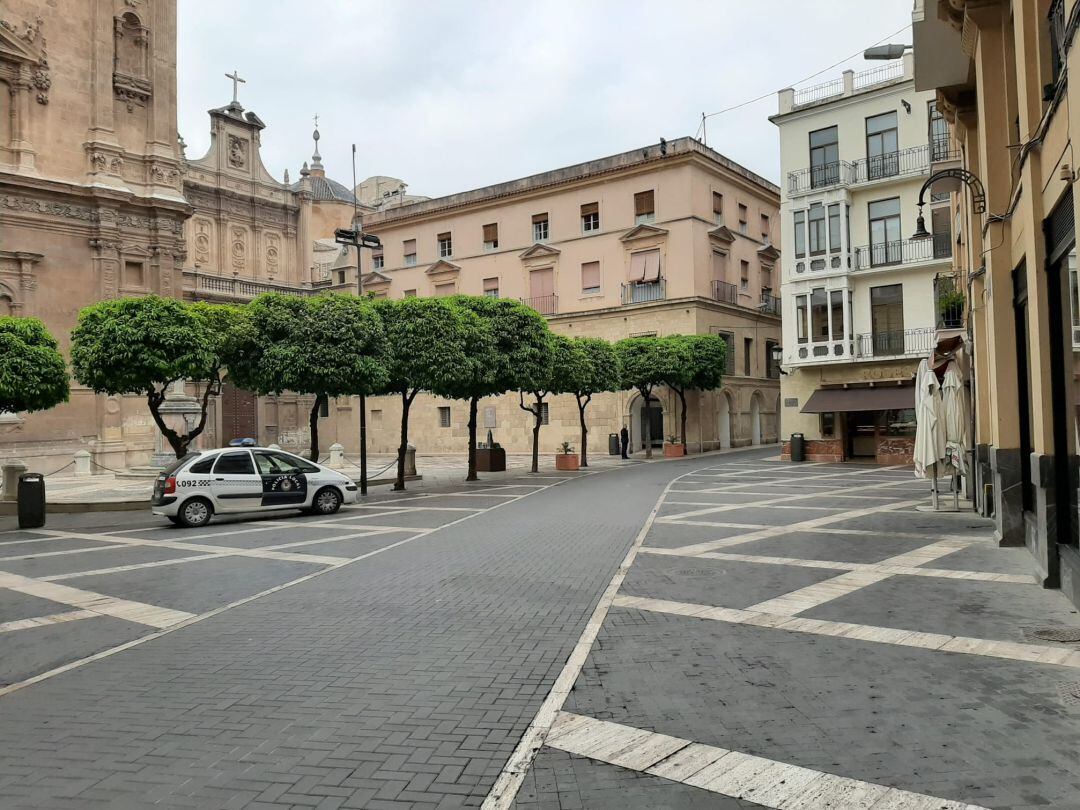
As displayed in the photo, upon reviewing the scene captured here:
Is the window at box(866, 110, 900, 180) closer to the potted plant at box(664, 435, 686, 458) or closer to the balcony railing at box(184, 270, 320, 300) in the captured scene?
the potted plant at box(664, 435, 686, 458)

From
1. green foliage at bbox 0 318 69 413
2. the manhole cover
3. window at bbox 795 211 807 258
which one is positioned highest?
window at bbox 795 211 807 258

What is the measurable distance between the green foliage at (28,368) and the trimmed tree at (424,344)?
8123mm

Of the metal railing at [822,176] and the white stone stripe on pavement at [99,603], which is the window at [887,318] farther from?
the white stone stripe on pavement at [99,603]

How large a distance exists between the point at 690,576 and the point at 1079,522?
12.4ft

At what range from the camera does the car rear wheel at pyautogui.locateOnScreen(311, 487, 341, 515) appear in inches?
666

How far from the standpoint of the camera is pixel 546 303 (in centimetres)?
4334

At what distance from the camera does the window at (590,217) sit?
138 feet

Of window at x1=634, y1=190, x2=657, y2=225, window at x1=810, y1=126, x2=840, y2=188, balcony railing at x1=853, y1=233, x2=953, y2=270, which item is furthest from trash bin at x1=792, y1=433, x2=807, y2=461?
window at x1=634, y1=190, x2=657, y2=225

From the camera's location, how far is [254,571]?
33.1 feet

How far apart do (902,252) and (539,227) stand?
20.1 meters

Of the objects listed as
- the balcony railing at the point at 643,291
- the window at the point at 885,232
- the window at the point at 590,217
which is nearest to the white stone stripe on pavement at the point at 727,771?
the window at the point at 885,232

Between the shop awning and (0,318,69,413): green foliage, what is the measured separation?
83.8 ft

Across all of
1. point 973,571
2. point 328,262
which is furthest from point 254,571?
point 328,262

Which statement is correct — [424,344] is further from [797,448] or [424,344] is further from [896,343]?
[896,343]
